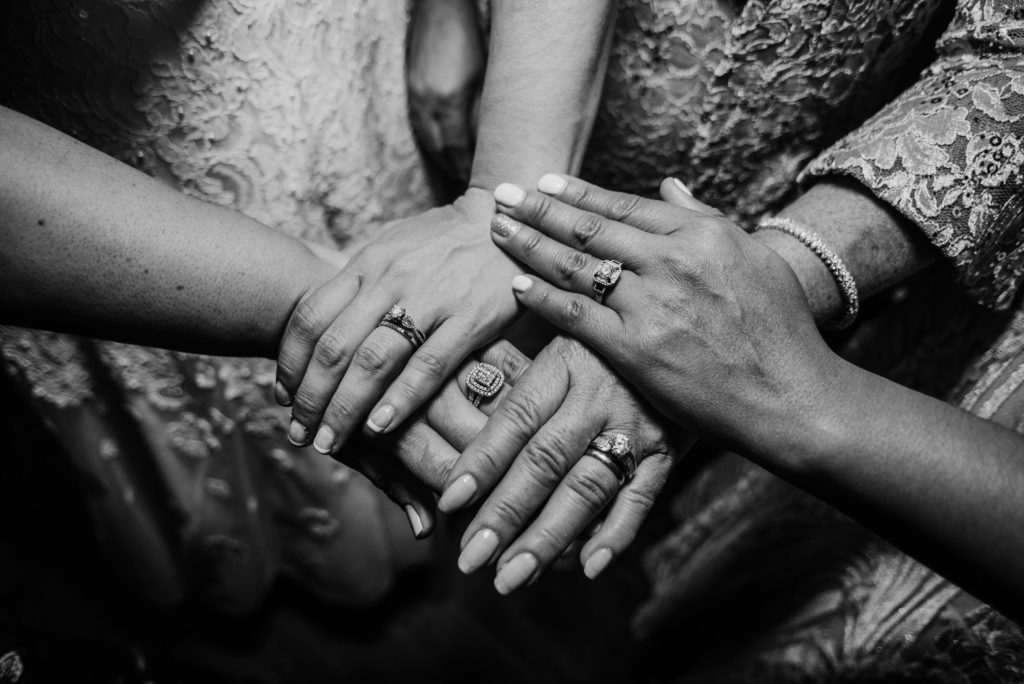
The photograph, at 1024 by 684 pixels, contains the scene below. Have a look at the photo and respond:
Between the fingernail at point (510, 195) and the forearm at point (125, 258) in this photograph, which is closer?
the forearm at point (125, 258)

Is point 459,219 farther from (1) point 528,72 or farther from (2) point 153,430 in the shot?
(2) point 153,430

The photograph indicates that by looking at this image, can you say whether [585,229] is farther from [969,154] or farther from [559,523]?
[969,154]

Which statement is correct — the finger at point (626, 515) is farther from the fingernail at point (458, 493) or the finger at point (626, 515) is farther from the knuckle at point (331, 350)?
the knuckle at point (331, 350)

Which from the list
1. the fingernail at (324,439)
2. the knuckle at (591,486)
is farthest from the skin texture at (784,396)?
the fingernail at (324,439)

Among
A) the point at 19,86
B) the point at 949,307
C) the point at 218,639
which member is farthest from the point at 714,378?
the point at 218,639

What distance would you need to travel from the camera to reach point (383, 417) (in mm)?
740

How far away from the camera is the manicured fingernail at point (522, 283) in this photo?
0.78 metres

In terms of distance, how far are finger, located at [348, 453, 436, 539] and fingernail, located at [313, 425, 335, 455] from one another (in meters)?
0.07

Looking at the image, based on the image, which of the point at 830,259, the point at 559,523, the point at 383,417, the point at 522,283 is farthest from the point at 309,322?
the point at 830,259

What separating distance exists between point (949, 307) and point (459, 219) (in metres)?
Answer: 0.71

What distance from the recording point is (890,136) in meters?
0.74

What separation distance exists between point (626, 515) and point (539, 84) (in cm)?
57

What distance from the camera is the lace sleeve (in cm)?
71

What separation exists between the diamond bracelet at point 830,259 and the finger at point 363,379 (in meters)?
0.51
